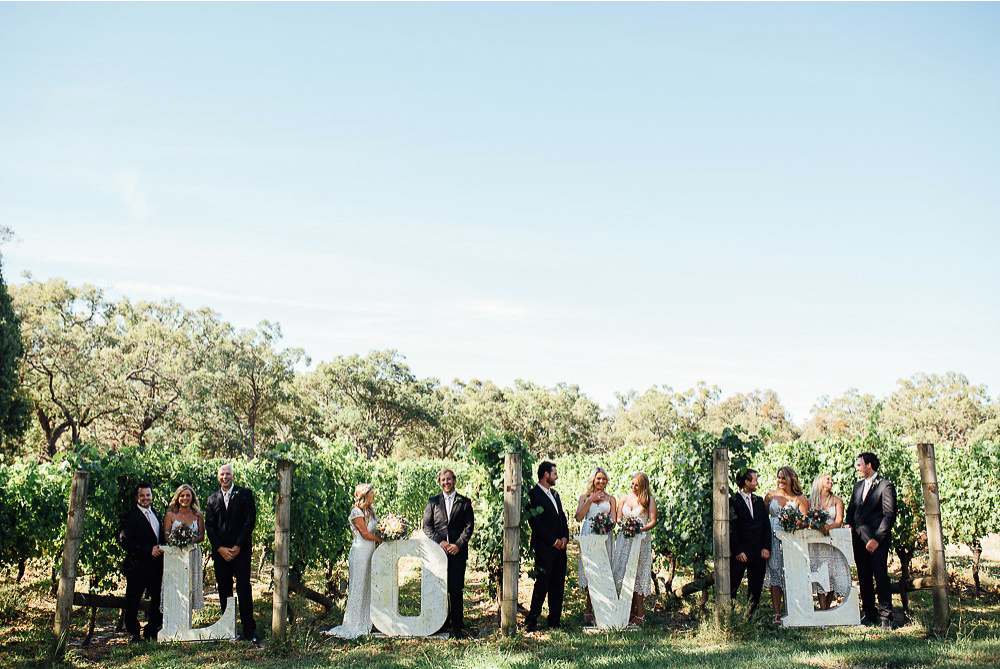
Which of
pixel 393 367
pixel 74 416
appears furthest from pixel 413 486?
pixel 393 367

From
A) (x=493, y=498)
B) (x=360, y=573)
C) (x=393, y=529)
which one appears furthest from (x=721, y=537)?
(x=360, y=573)

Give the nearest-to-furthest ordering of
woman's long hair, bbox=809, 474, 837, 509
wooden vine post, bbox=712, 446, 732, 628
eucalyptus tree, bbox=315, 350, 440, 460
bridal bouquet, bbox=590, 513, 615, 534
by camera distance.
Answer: wooden vine post, bbox=712, 446, 732, 628, woman's long hair, bbox=809, 474, 837, 509, bridal bouquet, bbox=590, 513, 615, 534, eucalyptus tree, bbox=315, 350, 440, 460

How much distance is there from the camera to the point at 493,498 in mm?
8234

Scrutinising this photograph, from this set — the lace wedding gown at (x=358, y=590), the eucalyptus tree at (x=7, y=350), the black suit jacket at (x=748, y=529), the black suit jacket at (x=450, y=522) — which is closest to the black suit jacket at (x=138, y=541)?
the lace wedding gown at (x=358, y=590)

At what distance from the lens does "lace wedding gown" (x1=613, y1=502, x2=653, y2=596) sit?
8.10 metres

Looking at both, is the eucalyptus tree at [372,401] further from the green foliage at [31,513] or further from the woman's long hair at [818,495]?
the woman's long hair at [818,495]

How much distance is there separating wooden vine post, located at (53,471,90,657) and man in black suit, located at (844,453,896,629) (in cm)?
830

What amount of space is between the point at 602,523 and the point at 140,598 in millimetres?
5288

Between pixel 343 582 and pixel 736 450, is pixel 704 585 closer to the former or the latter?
pixel 736 450

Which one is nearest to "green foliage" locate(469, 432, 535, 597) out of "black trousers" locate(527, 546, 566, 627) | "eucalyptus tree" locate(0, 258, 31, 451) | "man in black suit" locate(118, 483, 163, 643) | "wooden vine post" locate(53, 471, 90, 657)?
"black trousers" locate(527, 546, 566, 627)

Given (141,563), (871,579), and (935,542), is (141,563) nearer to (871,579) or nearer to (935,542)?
(871,579)

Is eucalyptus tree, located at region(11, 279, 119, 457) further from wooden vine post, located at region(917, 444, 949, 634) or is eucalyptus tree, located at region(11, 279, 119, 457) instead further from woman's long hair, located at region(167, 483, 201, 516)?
wooden vine post, located at region(917, 444, 949, 634)

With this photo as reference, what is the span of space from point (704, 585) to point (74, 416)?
32.7 metres

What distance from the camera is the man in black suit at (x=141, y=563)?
25.2 feet
